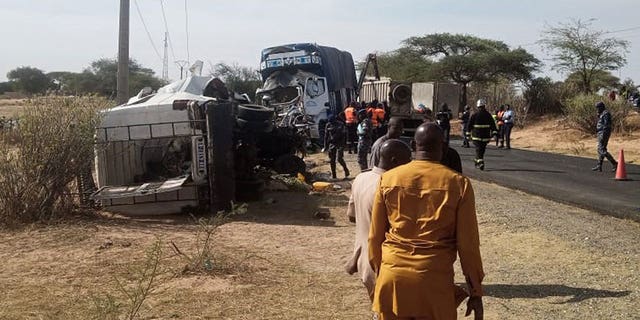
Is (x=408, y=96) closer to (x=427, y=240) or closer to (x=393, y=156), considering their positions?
(x=393, y=156)

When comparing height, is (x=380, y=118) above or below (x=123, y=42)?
below

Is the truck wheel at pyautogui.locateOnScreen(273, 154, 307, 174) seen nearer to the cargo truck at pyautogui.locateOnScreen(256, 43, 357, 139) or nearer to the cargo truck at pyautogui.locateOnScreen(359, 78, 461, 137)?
the cargo truck at pyautogui.locateOnScreen(256, 43, 357, 139)

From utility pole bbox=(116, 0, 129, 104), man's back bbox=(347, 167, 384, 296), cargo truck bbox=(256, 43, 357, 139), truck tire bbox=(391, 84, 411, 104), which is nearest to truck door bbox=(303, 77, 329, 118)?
cargo truck bbox=(256, 43, 357, 139)

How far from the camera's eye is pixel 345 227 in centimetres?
961

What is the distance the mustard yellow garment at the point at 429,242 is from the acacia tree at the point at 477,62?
120 feet

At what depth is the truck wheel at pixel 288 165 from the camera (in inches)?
548

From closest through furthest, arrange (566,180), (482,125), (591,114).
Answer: (566,180) → (482,125) → (591,114)

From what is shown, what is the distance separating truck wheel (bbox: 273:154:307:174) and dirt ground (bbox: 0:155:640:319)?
361cm

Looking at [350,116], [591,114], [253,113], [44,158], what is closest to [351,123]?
[350,116]

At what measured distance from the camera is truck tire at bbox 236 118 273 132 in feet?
39.5

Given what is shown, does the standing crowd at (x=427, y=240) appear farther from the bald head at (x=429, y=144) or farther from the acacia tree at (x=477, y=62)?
the acacia tree at (x=477, y=62)

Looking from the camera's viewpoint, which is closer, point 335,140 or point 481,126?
point 335,140

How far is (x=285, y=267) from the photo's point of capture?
720 centimetres

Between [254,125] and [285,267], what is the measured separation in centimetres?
564
